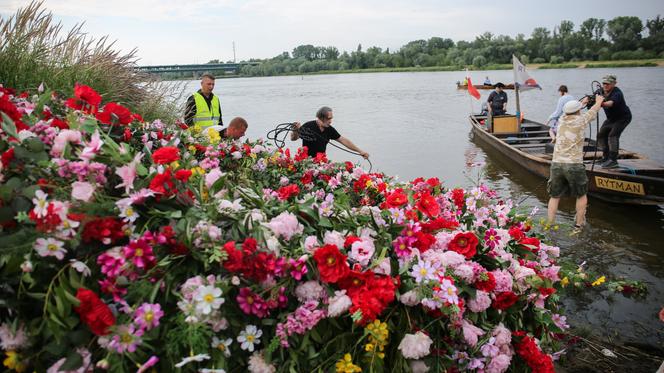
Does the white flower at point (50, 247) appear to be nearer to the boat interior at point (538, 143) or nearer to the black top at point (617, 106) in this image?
the boat interior at point (538, 143)

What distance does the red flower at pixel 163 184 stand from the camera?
5.85ft

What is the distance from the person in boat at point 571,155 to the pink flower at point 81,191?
6917 mm

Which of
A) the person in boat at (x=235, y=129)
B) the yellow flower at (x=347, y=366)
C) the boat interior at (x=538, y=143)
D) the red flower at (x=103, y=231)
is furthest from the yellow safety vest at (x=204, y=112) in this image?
the boat interior at (x=538, y=143)

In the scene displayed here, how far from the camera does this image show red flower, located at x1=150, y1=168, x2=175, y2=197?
178 cm

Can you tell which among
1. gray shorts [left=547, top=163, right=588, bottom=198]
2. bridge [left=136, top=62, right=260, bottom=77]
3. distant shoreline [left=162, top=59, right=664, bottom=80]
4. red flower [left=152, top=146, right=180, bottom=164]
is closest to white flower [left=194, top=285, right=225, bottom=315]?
red flower [left=152, top=146, right=180, bottom=164]

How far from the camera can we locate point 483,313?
2.06 m

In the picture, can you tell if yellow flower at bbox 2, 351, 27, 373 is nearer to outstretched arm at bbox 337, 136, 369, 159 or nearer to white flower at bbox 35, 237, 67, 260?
white flower at bbox 35, 237, 67, 260

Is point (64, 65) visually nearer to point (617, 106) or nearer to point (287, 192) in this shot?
point (287, 192)

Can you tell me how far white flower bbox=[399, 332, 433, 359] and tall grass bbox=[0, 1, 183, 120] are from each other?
176 inches

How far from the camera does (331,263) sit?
5.98 feet

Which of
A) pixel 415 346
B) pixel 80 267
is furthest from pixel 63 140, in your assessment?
pixel 415 346

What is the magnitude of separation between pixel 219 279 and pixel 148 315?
0.28 meters

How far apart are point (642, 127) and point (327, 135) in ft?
64.7

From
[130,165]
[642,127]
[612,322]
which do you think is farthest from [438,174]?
[130,165]
